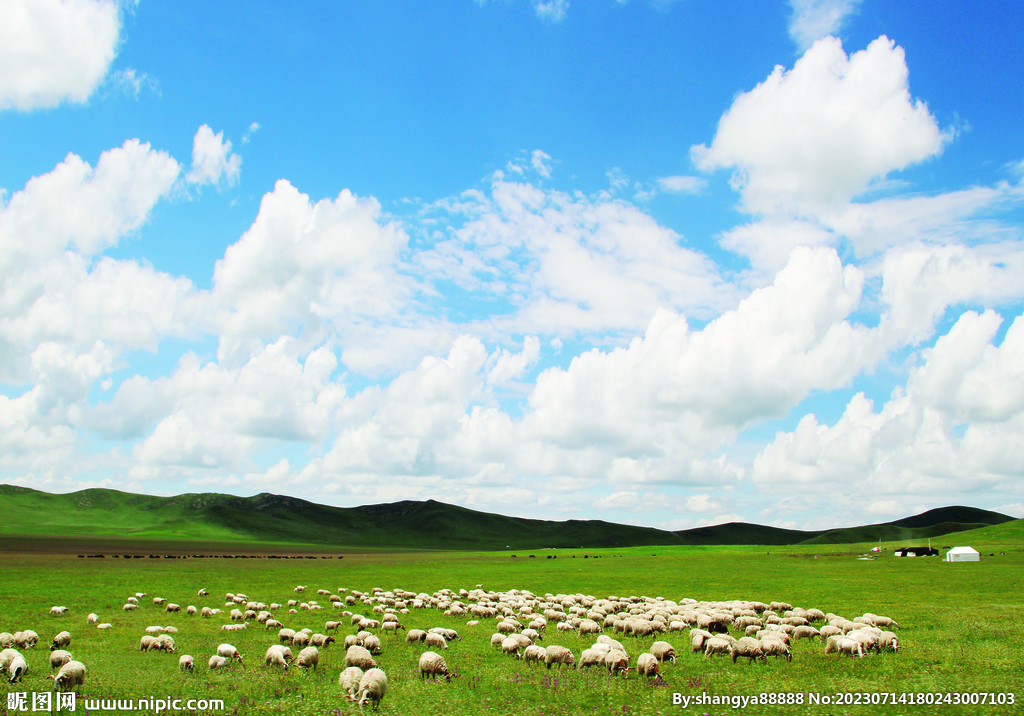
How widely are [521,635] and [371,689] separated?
7318mm

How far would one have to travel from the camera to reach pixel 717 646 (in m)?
18.2

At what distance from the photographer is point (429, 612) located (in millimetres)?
30547

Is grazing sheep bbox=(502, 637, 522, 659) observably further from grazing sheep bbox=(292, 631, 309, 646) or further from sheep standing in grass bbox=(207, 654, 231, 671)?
sheep standing in grass bbox=(207, 654, 231, 671)

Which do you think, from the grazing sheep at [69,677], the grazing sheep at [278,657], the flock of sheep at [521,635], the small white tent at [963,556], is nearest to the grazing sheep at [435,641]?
the flock of sheep at [521,635]

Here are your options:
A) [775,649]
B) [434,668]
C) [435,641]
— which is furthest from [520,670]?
[775,649]

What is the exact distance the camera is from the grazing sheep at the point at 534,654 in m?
18.1

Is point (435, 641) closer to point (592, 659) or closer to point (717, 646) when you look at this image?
point (592, 659)

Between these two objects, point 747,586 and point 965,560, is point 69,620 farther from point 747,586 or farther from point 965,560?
point 965,560

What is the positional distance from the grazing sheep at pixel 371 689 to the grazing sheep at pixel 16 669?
341 inches

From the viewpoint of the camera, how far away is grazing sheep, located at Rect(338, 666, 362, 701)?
14.1 meters

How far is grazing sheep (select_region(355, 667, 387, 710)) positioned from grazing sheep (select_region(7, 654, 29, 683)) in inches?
341

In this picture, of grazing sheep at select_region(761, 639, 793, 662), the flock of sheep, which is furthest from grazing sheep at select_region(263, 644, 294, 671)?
grazing sheep at select_region(761, 639, 793, 662)

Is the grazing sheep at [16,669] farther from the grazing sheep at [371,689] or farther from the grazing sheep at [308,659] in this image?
the grazing sheep at [371,689]

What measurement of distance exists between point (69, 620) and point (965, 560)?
315 feet
